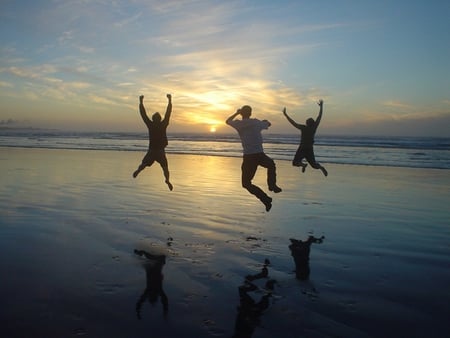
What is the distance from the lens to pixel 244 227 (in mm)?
9055

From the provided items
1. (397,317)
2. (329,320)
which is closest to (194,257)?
(329,320)

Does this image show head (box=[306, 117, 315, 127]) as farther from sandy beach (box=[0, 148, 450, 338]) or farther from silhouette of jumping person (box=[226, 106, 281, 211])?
silhouette of jumping person (box=[226, 106, 281, 211])

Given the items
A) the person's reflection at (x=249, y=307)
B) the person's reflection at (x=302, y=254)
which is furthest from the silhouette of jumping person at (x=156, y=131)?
the person's reflection at (x=249, y=307)

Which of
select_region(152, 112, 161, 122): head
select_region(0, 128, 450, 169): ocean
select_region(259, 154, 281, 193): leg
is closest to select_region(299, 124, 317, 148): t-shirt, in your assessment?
select_region(259, 154, 281, 193): leg

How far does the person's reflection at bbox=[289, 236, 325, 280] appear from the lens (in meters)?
6.21

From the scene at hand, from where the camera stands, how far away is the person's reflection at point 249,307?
4.43 meters

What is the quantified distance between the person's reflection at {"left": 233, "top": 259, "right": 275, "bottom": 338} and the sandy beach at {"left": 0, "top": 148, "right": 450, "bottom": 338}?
1cm

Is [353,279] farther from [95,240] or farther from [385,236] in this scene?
[95,240]

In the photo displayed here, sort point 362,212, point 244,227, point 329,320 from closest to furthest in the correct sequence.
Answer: point 329,320, point 244,227, point 362,212

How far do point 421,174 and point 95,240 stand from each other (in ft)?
58.6

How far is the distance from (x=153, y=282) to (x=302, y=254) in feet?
8.97

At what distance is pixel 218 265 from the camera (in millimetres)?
6480

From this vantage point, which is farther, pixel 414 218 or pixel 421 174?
pixel 421 174

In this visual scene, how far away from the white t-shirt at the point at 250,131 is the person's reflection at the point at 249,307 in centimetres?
301
